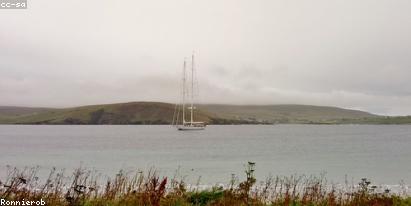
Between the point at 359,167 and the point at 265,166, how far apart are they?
11.0 meters

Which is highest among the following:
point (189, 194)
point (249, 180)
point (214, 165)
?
point (249, 180)

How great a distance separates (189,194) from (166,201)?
9.05 ft

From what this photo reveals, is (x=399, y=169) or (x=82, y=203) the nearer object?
(x=82, y=203)

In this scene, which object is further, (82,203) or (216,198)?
(216,198)

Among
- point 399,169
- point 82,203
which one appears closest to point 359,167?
point 399,169

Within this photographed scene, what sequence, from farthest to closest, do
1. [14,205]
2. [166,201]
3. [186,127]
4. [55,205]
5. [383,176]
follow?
1. [186,127]
2. [383,176]
3. [166,201]
4. [55,205]
5. [14,205]

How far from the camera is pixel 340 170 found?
4591 centimetres

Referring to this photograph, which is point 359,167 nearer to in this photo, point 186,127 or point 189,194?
point 189,194

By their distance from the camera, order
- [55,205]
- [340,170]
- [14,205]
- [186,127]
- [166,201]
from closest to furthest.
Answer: [14,205] → [55,205] → [166,201] → [340,170] → [186,127]

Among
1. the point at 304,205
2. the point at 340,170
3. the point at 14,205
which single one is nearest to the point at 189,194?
the point at 304,205

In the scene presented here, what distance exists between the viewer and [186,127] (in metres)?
160

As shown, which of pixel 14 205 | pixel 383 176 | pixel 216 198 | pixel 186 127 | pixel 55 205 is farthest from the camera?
pixel 186 127

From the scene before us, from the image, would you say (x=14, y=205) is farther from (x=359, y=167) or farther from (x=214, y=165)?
(x=359, y=167)

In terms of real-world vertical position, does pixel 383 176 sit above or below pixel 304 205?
below
